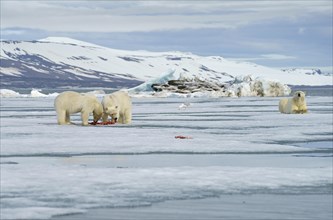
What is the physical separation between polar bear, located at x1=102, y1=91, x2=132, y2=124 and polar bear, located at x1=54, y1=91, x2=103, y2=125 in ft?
0.84

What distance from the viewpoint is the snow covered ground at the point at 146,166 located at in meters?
10.5

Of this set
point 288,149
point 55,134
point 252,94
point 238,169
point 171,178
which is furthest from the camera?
point 252,94

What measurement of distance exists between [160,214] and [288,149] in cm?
822

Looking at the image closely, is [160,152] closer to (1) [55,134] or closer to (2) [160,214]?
(1) [55,134]

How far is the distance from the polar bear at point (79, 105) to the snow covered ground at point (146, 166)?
3.94ft

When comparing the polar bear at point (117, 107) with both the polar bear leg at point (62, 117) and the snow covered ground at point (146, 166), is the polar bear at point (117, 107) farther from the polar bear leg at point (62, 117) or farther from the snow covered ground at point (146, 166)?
the snow covered ground at point (146, 166)

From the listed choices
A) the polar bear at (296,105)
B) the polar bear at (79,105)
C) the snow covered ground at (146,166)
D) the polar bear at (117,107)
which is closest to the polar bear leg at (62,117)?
the polar bear at (79,105)

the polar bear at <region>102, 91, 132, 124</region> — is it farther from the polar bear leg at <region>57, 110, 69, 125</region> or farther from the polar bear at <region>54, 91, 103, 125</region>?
the polar bear leg at <region>57, 110, 69, 125</region>

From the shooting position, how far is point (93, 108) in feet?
80.7

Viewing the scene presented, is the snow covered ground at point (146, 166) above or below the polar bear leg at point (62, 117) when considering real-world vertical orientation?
below

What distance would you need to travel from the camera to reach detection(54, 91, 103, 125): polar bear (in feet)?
80.1

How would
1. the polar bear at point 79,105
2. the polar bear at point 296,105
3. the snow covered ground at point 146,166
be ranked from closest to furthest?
1. the snow covered ground at point 146,166
2. the polar bear at point 79,105
3. the polar bear at point 296,105

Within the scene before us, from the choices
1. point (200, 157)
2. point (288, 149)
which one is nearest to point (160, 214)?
point (200, 157)

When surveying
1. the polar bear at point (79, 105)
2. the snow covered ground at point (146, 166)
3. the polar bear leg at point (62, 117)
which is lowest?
the snow covered ground at point (146, 166)
